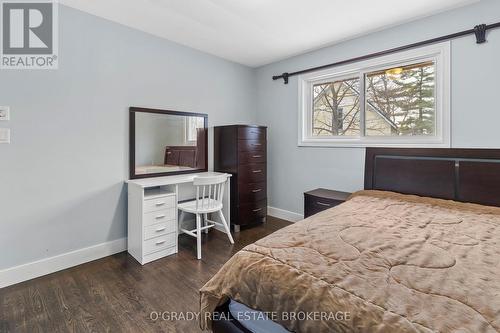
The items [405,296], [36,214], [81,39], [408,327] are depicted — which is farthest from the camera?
[81,39]

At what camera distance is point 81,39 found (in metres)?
2.34

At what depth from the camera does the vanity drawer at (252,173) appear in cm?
332

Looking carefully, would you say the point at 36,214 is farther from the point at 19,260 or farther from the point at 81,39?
the point at 81,39

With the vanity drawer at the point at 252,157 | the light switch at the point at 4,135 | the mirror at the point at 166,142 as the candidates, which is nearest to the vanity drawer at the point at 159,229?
the mirror at the point at 166,142

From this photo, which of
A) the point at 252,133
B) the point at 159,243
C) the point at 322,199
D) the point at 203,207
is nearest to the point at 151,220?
the point at 159,243

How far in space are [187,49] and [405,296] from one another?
332cm

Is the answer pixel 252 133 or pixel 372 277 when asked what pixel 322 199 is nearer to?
pixel 252 133

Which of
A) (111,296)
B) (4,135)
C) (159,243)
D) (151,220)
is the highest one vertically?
(4,135)

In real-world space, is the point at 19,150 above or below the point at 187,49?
below

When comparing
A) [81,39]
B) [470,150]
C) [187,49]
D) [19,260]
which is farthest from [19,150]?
[470,150]

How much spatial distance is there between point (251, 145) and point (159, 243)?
1701 millimetres

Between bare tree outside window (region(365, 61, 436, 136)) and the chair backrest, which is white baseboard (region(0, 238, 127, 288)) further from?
bare tree outside window (region(365, 61, 436, 136))

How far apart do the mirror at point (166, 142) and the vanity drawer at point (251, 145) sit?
1.74ft

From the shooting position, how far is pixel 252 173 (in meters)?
3.45
